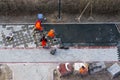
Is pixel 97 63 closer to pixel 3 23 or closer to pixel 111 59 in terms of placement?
pixel 111 59

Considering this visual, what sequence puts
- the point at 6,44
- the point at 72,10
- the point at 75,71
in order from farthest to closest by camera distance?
the point at 72,10 < the point at 6,44 < the point at 75,71

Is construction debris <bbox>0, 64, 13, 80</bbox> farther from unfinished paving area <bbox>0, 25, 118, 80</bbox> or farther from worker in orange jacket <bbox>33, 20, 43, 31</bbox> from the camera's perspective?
worker in orange jacket <bbox>33, 20, 43, 31</bbox>

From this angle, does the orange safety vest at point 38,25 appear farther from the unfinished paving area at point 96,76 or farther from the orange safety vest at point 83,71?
the orange safety vest at point 83,71

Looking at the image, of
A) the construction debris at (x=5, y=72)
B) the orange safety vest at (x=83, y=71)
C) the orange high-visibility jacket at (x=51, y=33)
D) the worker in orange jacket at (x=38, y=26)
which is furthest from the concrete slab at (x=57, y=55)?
the worker in orange jacket at (x=38, y=26)

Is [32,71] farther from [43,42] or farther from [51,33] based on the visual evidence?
[51,33]

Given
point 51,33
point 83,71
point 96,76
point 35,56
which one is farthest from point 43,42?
point 96,76

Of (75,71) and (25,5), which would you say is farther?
(25,5)

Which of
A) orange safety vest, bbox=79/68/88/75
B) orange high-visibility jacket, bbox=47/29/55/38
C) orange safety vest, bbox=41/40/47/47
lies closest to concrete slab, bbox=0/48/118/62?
orange safety vest, bbox=41/40/47/47

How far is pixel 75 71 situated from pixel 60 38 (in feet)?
9.13

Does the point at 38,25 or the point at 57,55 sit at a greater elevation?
the point at 38,25

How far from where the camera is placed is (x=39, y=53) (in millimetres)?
21000

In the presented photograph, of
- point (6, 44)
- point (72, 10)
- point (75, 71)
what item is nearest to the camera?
point (75, 71)

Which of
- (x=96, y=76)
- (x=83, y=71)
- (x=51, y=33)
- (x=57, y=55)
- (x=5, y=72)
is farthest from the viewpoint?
(x=51, y=33)

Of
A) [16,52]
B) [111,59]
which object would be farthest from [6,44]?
[111,59]
